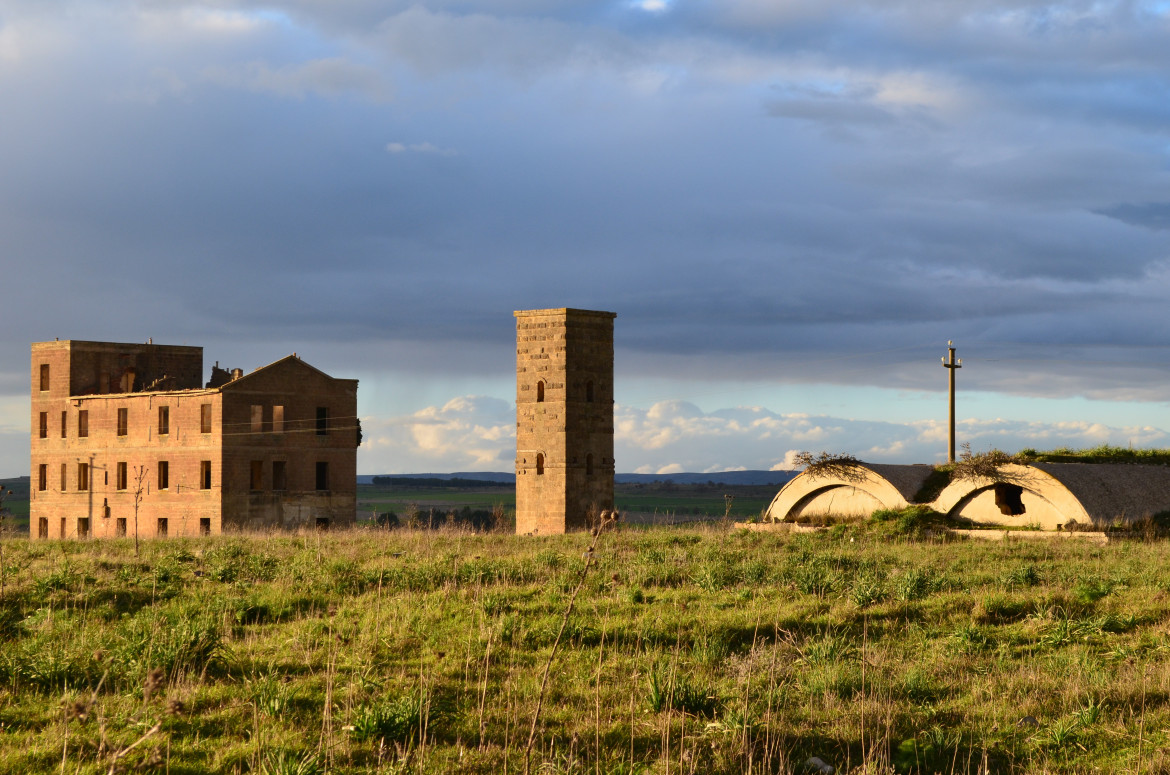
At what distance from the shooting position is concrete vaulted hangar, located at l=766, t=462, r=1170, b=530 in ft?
80.4

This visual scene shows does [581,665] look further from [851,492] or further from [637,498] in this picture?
[637,498]

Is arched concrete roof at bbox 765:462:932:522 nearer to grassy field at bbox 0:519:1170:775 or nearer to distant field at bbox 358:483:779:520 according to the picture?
grassy field at bbox 0:519:1170:775

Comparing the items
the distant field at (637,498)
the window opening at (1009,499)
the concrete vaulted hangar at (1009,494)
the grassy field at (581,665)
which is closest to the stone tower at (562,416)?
the concrete vaulted hangar at (1009,494)

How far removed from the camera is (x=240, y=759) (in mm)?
7668

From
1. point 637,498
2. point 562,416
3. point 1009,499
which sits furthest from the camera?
point 637,498

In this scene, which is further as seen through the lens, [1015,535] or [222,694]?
[1015,535]

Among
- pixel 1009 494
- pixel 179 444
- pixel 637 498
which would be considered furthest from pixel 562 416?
pixel 637 498

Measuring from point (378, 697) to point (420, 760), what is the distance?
2.20m

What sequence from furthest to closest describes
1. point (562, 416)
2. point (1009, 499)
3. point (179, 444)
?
point (179, 444) → point (562, 416) → point (1009, 499)

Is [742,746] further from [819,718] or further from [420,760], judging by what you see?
[420,760]

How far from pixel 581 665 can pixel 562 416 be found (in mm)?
25889

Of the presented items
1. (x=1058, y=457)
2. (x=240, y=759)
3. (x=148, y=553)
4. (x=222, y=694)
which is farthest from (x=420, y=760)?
(x=1058, y=457)

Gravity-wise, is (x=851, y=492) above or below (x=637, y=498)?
above

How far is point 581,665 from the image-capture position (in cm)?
1056
